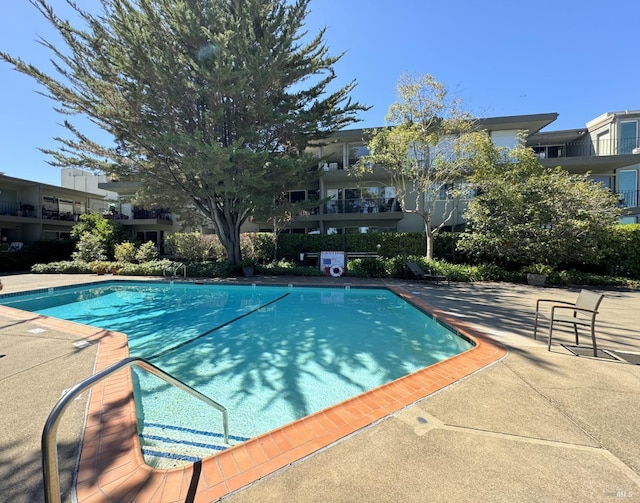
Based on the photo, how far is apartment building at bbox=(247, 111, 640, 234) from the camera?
17172 mm

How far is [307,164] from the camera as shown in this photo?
13.3 metres

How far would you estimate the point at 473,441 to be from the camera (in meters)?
2.37

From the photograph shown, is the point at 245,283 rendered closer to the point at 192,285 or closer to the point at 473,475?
the point at 192,285

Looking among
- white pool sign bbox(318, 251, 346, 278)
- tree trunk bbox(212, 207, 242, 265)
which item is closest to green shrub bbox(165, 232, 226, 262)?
tree trunk bbox(212, 207, 242, 265)

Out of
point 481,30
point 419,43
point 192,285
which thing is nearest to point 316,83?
point 419,43

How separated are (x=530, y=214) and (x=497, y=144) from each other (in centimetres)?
821

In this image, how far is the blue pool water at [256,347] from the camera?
12.0 feet

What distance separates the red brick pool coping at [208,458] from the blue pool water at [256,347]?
470 mm

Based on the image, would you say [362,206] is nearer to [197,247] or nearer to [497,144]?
[497,144]

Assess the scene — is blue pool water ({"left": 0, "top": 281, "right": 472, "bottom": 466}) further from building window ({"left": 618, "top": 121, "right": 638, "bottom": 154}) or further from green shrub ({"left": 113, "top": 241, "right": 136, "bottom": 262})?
building window ({"left": 618, "top": 121, "right": 638, "bottom": 154})

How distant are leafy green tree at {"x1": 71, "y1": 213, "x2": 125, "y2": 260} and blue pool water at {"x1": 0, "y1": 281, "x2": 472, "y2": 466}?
405 inches

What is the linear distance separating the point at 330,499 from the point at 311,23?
19.2 meters

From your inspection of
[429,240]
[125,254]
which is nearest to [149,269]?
[125,254]

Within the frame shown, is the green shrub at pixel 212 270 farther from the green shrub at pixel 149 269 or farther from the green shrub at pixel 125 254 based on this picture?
the green shrub at pixel 125 254
